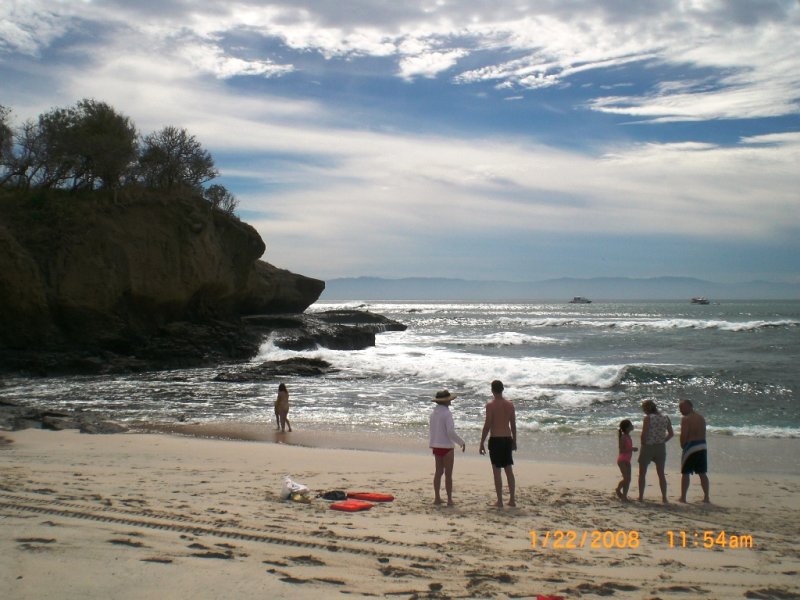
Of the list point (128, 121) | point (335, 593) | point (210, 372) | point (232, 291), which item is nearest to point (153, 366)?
point (210, 372)

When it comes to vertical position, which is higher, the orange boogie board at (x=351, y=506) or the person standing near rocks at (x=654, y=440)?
the person standing near rocks at (x=654, y=440)

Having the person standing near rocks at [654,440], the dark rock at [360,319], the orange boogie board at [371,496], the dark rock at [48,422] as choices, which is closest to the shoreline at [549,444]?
the dark rock at [48,422]

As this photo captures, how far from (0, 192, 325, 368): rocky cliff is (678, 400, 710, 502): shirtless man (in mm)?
22704

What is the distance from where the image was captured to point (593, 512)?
743 centimetres

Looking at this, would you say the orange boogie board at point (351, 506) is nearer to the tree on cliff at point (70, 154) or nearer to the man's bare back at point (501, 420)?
the man's bare back at point (501, 420)

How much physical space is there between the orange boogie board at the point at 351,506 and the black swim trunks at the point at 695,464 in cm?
422

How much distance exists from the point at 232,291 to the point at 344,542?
28.3m

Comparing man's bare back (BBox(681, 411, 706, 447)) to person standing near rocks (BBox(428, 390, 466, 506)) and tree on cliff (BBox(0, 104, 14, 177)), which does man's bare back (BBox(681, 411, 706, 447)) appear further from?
tree on cliff (BBox(0, 104, 14, 177))

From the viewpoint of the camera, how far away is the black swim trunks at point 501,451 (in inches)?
313
